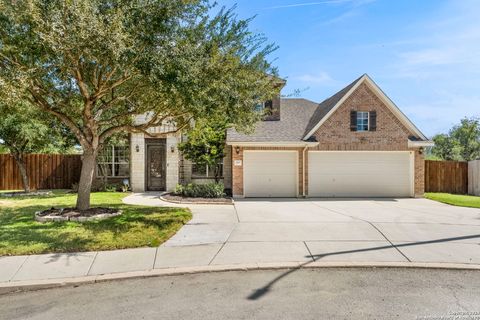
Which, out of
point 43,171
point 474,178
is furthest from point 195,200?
point 474,178

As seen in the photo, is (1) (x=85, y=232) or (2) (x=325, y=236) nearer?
(1) (x=85, y=232)

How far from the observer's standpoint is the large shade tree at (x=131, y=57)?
6.52 meters

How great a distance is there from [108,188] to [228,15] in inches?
479

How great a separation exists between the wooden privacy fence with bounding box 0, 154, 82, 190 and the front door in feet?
14.6

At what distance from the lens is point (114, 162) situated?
61.0 ft

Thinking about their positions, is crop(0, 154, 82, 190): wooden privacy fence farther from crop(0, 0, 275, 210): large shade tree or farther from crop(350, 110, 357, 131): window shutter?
crop(350, 110, 357, 131): window shutter

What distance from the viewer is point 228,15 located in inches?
344

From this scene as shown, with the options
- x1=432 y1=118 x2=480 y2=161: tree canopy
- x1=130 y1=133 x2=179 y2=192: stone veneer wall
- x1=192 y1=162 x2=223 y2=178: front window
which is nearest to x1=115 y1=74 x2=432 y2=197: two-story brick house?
x1=192 y1=162 x2=223 y2=178: front window

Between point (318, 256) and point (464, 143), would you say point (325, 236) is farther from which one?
point (464, 143)

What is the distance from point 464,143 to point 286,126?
95.1 feet

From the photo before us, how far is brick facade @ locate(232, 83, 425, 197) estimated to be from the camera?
53.1 feet

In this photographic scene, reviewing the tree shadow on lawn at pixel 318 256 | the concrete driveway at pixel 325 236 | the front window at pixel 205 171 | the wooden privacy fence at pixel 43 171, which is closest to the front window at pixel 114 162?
the wooden privacy fence at pixel 43 171

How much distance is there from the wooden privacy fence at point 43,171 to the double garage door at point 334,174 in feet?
33.7

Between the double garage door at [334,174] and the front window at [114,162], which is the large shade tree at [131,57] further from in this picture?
the front window at [114,162]
